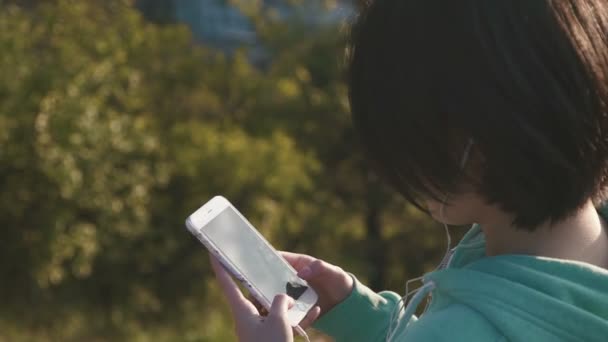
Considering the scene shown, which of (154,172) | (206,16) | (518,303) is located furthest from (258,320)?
(206,16)

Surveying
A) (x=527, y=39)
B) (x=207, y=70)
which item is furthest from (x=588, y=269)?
(x=207, y=70)

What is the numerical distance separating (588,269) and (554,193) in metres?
0.11

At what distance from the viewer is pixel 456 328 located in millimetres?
1216

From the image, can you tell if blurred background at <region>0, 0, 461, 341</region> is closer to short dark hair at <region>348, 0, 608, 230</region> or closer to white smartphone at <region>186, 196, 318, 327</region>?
white smartphone at <region>186, 196, 318, 327</region>

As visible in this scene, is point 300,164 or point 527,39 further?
point 300,164

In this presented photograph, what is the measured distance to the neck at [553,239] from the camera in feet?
4.34

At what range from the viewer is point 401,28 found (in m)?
1.28

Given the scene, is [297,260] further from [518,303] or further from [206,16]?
[206,16]

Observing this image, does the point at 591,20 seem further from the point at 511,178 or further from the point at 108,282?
the point at 108,282

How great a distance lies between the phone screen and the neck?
0.51 metres

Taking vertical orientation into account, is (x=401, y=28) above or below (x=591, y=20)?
above

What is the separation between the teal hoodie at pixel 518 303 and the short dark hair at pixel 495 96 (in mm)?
80

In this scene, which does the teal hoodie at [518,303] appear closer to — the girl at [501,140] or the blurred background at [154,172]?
the girl at [501,140]

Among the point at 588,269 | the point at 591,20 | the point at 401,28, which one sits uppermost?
the point at 401,28
